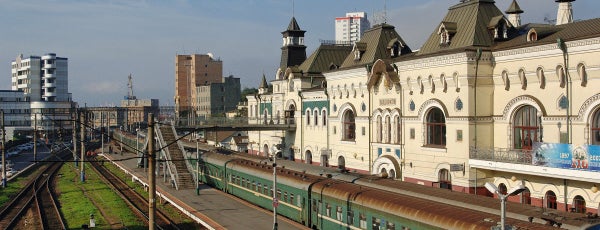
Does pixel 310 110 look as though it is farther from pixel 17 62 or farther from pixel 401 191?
pixel 17 62

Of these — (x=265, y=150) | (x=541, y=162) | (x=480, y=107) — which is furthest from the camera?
(x=265, y=150)

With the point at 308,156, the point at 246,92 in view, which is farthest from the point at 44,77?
the point at 308,156

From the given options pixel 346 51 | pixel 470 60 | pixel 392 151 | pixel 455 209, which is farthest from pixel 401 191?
pixel 346 51

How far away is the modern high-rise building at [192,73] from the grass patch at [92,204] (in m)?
108

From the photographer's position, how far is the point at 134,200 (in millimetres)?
41656

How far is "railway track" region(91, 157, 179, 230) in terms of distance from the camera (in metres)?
32.7

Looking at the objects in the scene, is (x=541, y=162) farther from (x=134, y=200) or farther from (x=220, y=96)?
(x=220, y=96)

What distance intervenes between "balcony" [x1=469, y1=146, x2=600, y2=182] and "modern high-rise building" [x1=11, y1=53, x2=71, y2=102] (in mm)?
142175

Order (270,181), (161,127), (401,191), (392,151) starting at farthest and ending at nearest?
1. (161,127)
2. (392,151)
3. (270,181)
4. (401,191)

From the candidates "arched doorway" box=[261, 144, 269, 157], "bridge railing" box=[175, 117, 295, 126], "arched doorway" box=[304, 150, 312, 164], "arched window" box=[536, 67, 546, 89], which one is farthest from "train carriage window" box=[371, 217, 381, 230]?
"arched doorway" box=[261, 144, 269, 157]

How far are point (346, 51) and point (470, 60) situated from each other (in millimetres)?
29555

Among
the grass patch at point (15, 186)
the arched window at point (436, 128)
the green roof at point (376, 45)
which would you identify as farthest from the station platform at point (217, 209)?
the green roof at point (376, 45)

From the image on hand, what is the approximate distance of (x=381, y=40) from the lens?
47719mm

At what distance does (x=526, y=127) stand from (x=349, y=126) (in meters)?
18.7
